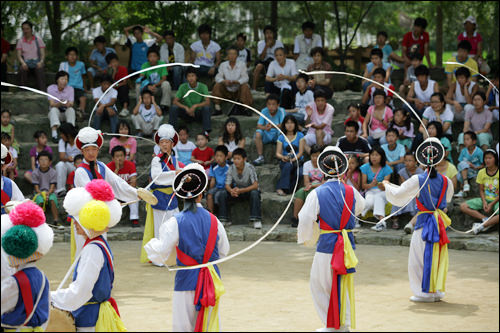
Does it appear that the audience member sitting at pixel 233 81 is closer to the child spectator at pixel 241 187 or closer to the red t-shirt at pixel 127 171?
the child spectator at pixel 241 187

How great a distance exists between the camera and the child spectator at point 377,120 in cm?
1402

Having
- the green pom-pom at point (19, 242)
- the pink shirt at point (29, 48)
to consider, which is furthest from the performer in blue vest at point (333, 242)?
the pink shirt at point (29, 48)

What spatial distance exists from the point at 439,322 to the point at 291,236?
4966mm

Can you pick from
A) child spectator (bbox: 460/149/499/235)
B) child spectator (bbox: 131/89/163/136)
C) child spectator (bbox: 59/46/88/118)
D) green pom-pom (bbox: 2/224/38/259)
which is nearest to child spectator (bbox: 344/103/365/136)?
child spectator (bbox: 460/149/499/235)

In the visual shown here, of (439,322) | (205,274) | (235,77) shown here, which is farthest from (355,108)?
(205,274)

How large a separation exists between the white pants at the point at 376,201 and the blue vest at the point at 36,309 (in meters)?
8.19

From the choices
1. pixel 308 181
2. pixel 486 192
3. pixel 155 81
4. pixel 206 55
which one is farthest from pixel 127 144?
pixel 486 192

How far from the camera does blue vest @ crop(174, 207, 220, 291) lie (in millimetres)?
5934

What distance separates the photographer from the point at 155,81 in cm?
1598

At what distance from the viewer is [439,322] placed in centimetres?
766

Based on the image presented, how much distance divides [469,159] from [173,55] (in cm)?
685

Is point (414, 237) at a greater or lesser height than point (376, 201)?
lesser

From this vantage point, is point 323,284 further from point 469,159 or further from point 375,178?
point 469,159

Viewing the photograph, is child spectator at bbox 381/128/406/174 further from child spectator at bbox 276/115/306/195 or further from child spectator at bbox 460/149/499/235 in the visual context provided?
child spectator at bbox 276/115/306/195
